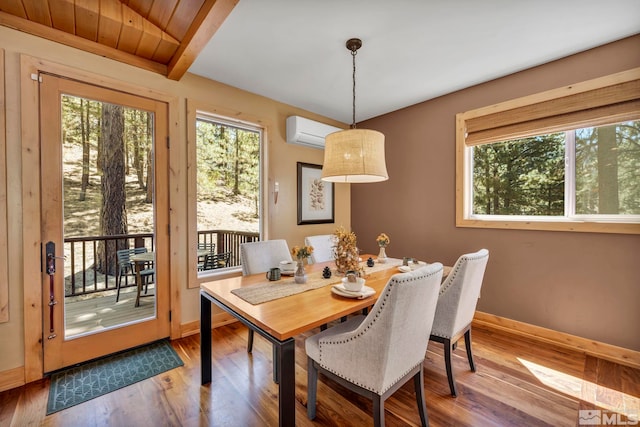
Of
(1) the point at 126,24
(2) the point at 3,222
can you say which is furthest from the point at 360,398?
(1) the point at 126,24

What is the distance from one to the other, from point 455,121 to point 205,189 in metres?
3.00

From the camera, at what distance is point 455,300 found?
1783mm

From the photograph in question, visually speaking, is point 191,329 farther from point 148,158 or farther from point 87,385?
point 148,158

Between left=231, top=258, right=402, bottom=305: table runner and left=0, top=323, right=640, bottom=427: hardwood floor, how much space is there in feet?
2.36

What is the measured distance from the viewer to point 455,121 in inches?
123

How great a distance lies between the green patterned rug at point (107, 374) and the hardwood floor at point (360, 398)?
0.06 m

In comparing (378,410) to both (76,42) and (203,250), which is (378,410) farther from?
(76,42)

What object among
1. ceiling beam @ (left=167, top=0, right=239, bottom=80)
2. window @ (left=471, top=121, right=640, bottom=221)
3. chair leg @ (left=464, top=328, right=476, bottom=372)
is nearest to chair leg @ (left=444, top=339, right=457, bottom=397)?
chair leg @ (left=464, top=328, right=476, bottom=372)

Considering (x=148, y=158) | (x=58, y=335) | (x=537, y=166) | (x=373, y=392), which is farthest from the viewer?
(x=537, y=166)

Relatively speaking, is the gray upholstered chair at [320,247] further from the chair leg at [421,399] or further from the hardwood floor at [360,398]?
the chair leg at [421,399]

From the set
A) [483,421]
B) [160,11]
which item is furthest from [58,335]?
[483,421]

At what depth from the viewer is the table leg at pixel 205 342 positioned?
1916mm

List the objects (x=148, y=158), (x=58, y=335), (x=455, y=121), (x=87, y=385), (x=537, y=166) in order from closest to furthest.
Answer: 1. (x=87, y=385)
2. (x=58, y=335)
3. (x=148, y=158)
4. (x=537, y=166)
5. (x=455, y=121)

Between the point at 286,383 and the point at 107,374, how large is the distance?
1738 mm
